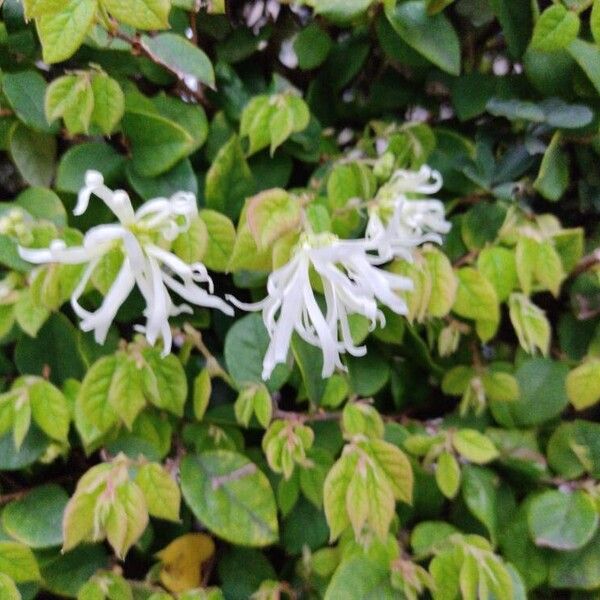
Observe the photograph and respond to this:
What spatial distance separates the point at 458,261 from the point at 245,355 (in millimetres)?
205

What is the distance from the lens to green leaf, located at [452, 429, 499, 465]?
0.53 metres

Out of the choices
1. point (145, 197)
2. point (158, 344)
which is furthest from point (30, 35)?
point (158, 344)

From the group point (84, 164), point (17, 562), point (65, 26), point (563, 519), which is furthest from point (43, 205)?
point (563, 519)

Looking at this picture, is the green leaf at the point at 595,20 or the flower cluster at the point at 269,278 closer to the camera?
the flower cluster at the point at 269,278

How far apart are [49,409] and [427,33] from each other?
1.32 feet

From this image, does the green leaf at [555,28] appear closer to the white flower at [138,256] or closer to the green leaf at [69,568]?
the white flower at [138,256]

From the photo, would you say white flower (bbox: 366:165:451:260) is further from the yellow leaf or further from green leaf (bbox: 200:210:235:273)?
the yellow leaf

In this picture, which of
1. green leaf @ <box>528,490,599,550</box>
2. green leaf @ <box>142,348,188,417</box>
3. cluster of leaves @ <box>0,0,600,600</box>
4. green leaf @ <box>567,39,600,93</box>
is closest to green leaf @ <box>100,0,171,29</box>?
cluster of leaves @ <box>0,0,600,600</box>

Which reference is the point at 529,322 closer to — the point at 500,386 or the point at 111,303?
the point at 500,386

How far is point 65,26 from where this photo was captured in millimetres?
415

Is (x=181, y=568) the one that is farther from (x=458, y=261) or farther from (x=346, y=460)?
(x=458, y=261)

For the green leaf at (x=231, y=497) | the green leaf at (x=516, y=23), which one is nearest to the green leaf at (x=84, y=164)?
the green leaf at (x=231, y=497)

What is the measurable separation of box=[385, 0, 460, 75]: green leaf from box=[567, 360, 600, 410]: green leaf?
256mm

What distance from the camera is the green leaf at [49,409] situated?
0.50 meters
